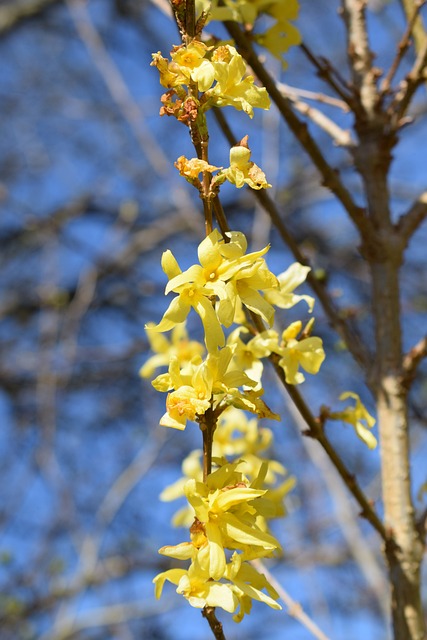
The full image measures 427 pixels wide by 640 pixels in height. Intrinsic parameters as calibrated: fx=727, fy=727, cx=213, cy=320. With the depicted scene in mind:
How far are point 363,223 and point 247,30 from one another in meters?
0.53

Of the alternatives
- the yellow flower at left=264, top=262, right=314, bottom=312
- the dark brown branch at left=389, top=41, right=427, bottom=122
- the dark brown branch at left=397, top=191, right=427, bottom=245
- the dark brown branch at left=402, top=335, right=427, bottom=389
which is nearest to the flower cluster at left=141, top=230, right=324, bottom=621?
the yellow flower at left=264, top=262, right=314, bottom=312

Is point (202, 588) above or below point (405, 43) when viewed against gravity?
below

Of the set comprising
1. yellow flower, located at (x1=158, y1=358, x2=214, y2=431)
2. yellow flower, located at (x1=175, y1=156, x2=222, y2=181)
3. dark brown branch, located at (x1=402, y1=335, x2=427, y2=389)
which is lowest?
yellow flower, located at (x1=158, y1=358, x2=214, y2=431)

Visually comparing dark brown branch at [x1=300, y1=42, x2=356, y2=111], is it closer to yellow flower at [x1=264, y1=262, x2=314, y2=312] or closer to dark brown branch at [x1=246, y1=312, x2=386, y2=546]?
yellow flower at [x1=264, y1=262, x2=314, y2=312]

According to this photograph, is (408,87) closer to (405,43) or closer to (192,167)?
(405,43)

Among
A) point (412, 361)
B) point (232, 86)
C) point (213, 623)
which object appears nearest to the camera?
point (213, 623)

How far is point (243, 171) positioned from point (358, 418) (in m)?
0.63

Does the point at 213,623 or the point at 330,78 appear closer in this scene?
the point at 213,623

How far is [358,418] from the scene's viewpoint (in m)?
1.46

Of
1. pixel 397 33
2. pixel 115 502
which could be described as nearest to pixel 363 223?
pixel 397 33

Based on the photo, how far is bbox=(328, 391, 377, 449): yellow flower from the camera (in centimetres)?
142

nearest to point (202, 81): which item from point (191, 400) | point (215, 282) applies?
point (215, 282)

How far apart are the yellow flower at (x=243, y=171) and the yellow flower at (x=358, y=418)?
55 centimetres

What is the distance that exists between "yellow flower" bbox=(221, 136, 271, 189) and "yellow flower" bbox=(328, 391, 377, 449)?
1.79ft
